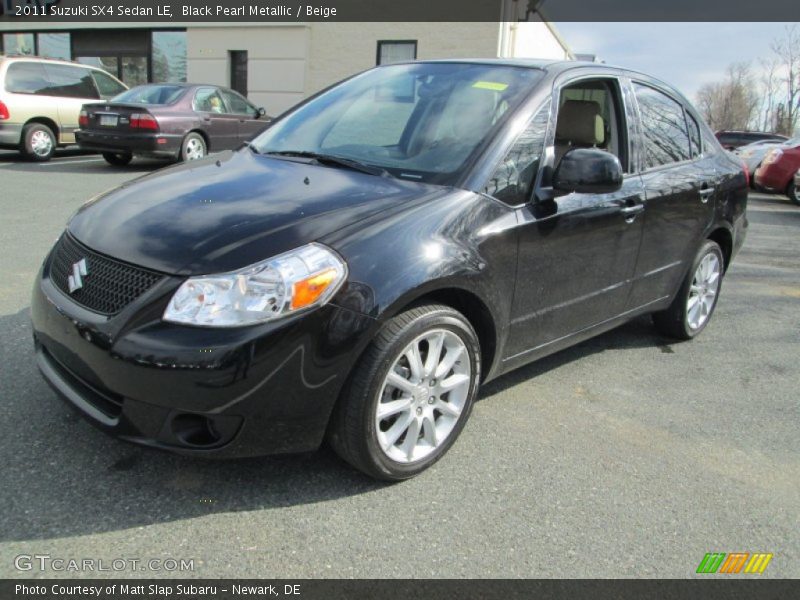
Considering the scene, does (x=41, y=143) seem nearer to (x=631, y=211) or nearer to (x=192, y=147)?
(x=192, y=147)

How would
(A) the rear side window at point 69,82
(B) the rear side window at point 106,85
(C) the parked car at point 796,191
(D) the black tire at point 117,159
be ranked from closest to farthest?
(D) the black tire at point 117,159 → (A) the rear side window at point 69,82 → (C) the parked car at point 796,191 → (B) the rear side window at point 106,85

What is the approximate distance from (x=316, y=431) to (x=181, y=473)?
609 mm

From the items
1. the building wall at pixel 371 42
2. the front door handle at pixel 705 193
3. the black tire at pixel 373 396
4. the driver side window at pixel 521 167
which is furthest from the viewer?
the building wall at pixel 371 42

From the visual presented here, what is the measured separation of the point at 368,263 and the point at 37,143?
1173 cm

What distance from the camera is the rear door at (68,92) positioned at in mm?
12477

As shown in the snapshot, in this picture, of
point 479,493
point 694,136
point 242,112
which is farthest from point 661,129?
point 242,112

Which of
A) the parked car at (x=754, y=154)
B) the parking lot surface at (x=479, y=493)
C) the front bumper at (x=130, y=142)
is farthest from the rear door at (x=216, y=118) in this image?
the parked car at (x=754, y=154)

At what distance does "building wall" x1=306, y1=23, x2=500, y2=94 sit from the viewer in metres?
18.3

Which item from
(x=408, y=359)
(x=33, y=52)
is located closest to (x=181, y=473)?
(x=408, y=359)

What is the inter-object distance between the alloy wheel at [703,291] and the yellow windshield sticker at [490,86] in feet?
6.80

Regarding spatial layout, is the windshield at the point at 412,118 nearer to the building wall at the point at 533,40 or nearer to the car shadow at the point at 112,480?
the car shadow at the point at 112,480

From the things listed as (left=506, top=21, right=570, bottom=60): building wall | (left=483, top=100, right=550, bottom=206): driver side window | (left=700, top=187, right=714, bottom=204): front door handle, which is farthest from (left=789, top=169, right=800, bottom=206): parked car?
(left=483, top=100, right=550, bottom=206): driver side window

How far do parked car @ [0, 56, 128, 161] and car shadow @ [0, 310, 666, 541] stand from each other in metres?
10.3
